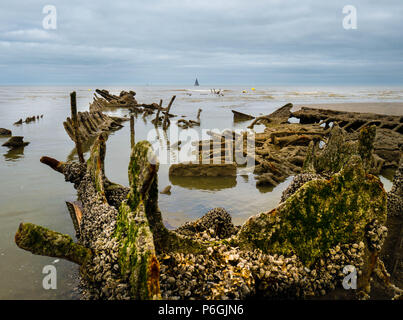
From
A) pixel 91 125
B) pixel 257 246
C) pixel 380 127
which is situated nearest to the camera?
pixel 257 246

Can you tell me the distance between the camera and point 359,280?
4.04 meters

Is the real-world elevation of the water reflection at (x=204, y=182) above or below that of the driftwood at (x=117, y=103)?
below

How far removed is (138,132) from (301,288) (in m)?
21.3

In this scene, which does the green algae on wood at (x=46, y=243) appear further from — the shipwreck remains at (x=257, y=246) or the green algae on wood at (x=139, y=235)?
the green algae on wood at (x=139, y=235)

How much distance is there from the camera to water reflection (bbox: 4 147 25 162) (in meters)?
13.9

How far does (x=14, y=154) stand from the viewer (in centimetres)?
1480

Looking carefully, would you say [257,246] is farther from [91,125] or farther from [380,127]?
[91,125]

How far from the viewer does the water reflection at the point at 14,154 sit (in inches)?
548

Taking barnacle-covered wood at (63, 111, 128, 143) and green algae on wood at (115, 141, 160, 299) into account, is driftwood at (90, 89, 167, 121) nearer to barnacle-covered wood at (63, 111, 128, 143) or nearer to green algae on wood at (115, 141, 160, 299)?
barnacle-covered wood at (63, 111, 128, 143)

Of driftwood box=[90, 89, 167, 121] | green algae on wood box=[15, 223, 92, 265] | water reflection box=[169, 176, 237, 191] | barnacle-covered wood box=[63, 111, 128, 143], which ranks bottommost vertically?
water reflection box=[169, 176, 237, 191]

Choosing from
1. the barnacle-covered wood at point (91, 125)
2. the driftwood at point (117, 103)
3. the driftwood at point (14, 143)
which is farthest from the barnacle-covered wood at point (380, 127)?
the driftwood at point (117, 103)

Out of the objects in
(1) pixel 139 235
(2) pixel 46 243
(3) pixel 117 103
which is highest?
(3) pixel 117 103

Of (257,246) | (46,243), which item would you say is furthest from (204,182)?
(46,243)

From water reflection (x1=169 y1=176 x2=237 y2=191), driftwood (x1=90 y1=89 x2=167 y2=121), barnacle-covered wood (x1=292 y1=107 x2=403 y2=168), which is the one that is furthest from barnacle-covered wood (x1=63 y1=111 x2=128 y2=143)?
barnacle-covered wood (x1=292 y1=107 x2=403 y2=168)
